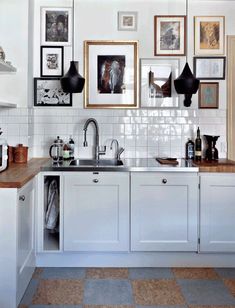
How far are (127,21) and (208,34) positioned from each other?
0.85 m

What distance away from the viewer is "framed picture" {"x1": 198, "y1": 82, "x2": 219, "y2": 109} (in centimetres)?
344

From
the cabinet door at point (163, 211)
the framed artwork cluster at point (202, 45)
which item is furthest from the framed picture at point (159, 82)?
the cabinet door at point (163, 211)

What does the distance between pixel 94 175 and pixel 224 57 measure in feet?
6.21

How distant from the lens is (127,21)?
11.2ft

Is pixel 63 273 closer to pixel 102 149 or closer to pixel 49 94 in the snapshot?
pixel 102 149

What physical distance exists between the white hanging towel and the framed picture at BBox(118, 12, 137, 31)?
1.78 m

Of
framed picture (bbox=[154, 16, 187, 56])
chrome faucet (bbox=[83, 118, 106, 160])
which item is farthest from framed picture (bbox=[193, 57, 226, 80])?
chrome faucet (bbox=[83, 118, 106, 160])

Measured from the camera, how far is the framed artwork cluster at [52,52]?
338 cm

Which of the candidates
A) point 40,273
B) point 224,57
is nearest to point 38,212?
point 40,273

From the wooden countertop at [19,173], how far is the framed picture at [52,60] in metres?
0.92

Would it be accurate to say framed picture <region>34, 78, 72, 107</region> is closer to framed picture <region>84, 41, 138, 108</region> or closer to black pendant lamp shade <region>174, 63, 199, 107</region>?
framed picture <region>84, 41, 138, 108</region>

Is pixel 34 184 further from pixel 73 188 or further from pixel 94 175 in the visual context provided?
pixel 94 175

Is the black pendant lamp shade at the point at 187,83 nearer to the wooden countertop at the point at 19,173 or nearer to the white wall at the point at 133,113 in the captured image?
the white wall at the point at 133,113

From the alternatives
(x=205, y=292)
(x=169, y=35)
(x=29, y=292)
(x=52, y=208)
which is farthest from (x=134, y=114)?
(x=29, y=292)
